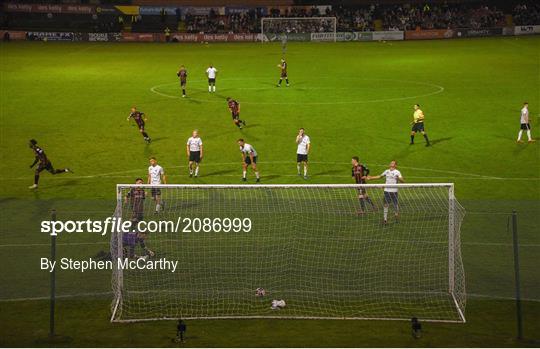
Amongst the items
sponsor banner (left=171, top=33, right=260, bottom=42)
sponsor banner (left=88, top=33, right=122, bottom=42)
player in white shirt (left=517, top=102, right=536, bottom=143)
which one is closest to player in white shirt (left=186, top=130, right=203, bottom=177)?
player in white shirt (left=517, top=102, right=536, bottom=143)

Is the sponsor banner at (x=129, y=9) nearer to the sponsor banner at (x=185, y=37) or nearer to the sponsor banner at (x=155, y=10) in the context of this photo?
the sponsor banner at (x=155, y=10)

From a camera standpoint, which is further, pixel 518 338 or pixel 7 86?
pixel 7 86

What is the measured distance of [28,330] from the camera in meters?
18.8

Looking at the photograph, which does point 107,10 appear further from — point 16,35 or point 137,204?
point 137,204

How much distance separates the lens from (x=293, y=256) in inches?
931

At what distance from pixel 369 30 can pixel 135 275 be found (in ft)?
225

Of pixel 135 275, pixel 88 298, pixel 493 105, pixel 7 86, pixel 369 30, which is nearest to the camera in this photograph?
pixel 88 298

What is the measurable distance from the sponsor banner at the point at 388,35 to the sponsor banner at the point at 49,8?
29.9 m

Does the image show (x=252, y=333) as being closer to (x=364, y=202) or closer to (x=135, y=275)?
(x=135, y=275)

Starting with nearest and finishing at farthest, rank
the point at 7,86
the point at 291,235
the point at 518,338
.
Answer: the point at 518,338 → the point at 291,235 → the point at 7,86

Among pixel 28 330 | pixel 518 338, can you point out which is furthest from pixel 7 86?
pixel 518 338

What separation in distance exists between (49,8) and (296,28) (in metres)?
26.0

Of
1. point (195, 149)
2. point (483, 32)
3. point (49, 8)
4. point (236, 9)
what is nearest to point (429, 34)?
point (483, 32)

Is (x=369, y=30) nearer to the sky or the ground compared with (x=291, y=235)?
nearer to the sky
